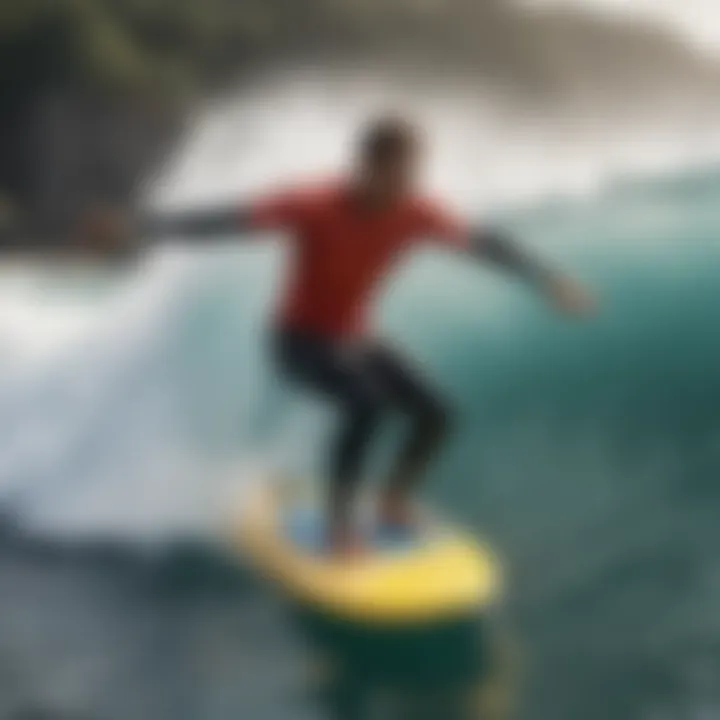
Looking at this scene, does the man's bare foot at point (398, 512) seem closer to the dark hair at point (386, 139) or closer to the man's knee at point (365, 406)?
the man's knee at point (365, 406)

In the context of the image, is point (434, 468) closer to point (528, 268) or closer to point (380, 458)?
point (380, 458)

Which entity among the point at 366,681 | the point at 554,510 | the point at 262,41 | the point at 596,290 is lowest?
the point at 366,681

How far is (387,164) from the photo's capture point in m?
0.99

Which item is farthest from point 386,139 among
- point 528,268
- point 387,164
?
point 528,268

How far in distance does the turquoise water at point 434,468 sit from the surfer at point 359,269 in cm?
2

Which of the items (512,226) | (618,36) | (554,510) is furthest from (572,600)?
(618,36)

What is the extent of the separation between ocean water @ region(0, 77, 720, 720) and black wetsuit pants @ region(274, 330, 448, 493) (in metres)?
0.02

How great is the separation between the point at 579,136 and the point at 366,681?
439 millimetres

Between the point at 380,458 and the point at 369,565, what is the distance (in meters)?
0.08

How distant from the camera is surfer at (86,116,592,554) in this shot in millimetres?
993

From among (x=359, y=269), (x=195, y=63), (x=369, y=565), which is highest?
(x=195, y=63)

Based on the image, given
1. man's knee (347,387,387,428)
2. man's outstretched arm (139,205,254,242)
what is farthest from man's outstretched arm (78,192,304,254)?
man's knee (347,387,387,428)

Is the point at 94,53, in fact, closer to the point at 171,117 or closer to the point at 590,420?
the point at 171,117

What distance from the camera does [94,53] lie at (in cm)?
102
